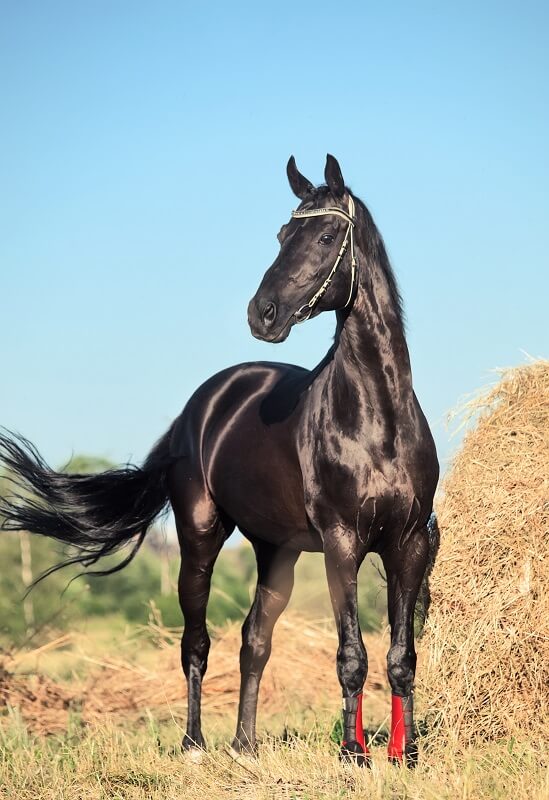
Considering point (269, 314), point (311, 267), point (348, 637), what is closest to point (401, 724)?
point (348, 637)

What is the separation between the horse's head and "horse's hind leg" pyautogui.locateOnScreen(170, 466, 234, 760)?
80.6 inches

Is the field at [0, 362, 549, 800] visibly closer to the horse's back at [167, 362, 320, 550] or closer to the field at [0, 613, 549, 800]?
the field at [0, 613, 549, 800]

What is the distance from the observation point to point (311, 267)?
516 cm

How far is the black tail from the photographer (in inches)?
282

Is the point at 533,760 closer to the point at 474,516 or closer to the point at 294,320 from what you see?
the point at 474,516

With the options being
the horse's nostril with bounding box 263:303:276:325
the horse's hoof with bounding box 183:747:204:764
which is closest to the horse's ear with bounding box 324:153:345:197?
the horse's nostril with bounding box 263:303:276:325

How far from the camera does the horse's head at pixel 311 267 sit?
16.6ft

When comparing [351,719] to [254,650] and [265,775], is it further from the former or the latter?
[254,650]

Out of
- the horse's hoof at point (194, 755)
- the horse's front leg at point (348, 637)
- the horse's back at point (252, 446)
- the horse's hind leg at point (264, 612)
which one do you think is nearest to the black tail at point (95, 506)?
the horse's back at point (252, 446)

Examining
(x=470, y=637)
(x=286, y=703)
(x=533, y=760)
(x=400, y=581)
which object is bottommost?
(x=286, y=703)

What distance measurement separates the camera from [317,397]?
5.61m

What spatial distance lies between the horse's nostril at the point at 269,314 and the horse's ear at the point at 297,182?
78 cm

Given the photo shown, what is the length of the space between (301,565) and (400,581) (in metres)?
7.06

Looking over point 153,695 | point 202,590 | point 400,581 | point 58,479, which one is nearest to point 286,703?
point 153,695
